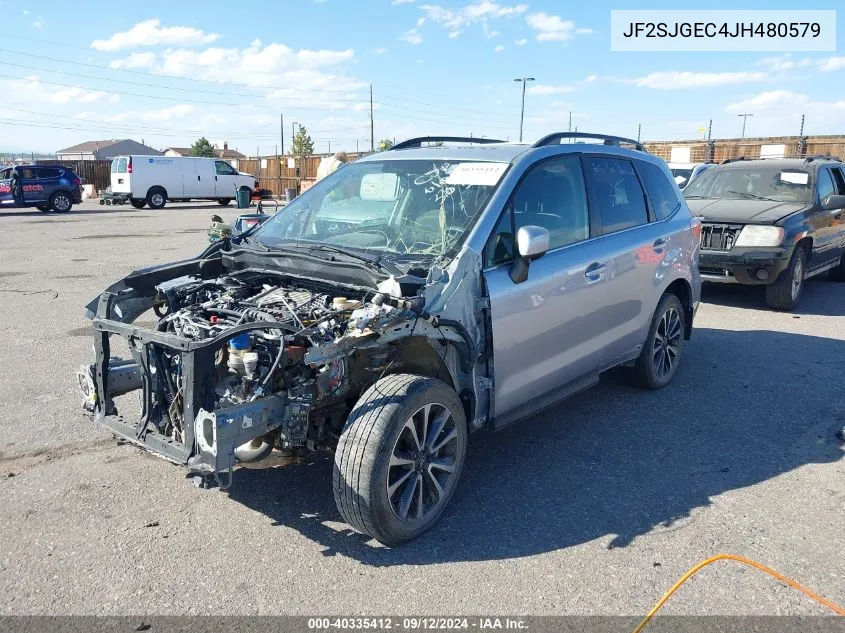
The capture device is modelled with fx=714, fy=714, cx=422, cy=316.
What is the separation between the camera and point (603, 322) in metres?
4.84

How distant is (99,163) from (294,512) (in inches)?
1606

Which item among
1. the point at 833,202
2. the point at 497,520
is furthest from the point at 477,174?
the point at 833,202

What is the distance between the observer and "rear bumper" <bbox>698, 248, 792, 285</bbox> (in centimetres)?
881

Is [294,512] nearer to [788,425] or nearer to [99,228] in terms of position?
[788,425]

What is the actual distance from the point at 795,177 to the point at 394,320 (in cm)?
864

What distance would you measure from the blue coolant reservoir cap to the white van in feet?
87.8

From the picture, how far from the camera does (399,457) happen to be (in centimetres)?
349

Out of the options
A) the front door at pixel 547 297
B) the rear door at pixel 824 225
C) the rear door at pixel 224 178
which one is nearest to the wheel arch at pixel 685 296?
the front door at pixel 547 297

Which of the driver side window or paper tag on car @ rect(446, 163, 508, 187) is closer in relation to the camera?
the driver side window

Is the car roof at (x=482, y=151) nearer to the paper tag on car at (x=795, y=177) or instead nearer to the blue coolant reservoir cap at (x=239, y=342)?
the blue coolant reservoir cap at (x=239, y=342)

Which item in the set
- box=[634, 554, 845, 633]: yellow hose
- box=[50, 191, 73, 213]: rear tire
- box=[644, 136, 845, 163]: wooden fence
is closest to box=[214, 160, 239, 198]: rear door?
box=[50, 191, 73, 213]: rear tire

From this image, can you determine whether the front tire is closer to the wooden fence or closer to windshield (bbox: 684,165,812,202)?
windshield (bbox: 684,165,812,202)

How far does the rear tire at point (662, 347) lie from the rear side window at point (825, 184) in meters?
5.35

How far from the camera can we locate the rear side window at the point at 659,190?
18.5 ft
